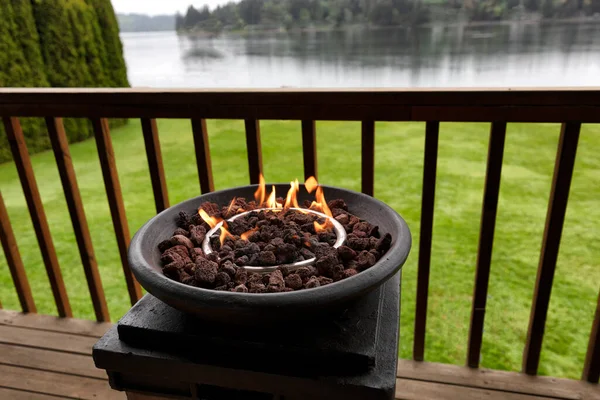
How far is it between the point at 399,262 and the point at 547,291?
3.38ft

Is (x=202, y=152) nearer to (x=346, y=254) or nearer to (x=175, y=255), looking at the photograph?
(x=175, y=255)

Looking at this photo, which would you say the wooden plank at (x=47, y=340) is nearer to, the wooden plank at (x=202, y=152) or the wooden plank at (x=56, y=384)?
the wooden plank at (x=56, y=384)

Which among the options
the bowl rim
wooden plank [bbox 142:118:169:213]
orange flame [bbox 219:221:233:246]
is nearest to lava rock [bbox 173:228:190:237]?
orange flame [bbox 219:221:233:246]

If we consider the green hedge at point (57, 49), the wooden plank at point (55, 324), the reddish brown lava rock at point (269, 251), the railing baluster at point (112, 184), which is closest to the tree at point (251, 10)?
the railing baluster at point (112, 184)

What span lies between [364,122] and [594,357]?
128cm

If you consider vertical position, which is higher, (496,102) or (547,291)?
(496,102)

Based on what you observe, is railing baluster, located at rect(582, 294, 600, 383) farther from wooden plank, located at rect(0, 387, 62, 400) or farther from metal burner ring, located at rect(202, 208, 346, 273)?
wooden plank, located at rect(0, 387, 62, 400)

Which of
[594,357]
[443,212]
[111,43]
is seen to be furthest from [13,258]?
[111,43]

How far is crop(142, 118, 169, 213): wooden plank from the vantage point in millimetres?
1778

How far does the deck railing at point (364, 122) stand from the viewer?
1.43m

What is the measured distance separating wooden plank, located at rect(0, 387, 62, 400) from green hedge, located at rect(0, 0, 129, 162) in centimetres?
553

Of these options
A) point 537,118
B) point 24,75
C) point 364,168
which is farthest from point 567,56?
point 24,75

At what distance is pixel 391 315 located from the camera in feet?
3.74

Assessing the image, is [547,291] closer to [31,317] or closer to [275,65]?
[31,317]
